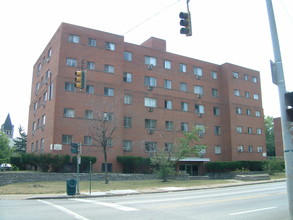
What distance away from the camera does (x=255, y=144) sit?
5219 centimetres

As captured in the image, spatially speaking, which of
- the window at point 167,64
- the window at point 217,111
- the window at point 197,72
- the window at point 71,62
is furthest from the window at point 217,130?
the window at point 71,62

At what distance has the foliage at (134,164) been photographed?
37094 mm

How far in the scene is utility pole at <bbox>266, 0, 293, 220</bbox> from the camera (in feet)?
26.6

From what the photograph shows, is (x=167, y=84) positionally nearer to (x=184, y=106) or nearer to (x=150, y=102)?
(x=184, y=106)

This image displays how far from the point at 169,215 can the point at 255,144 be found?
147 feet

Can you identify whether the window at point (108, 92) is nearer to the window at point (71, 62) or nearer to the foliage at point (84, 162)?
the window at point (71, 62)

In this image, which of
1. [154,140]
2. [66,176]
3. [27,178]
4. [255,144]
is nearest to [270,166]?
[255,144]

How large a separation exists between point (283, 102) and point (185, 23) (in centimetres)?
439

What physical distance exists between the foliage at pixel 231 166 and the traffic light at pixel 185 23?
36.1 metres

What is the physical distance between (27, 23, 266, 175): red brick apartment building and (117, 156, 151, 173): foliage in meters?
0.93

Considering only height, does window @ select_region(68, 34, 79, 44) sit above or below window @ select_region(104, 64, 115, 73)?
above

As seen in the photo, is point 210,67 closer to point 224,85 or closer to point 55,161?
point 224,85

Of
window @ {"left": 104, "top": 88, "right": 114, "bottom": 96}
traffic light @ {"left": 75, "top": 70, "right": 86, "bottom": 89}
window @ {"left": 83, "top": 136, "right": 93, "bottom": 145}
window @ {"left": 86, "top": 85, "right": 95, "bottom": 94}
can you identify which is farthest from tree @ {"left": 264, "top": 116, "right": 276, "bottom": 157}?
traffic light @ {"left": 75, "top": 70, "right": 86, "bottom": 89}

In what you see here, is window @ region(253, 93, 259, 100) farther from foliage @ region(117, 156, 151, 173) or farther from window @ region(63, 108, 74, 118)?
window @ region(63, 108, 74, 118)
